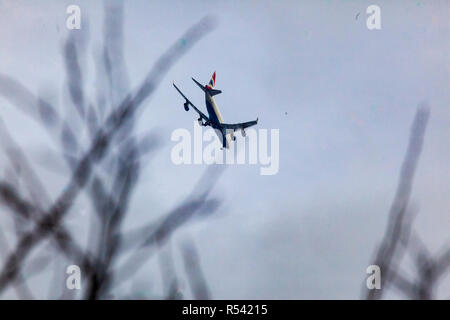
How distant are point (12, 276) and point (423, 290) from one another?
247 cm

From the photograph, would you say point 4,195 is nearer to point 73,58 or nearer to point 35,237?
point 35,237

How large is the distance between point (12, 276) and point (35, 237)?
271 millimetres

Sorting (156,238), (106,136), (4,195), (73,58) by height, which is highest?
(73,58)

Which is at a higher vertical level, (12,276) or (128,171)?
(128,171)

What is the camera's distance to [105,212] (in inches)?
109

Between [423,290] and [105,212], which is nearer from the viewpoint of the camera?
[105,212]
